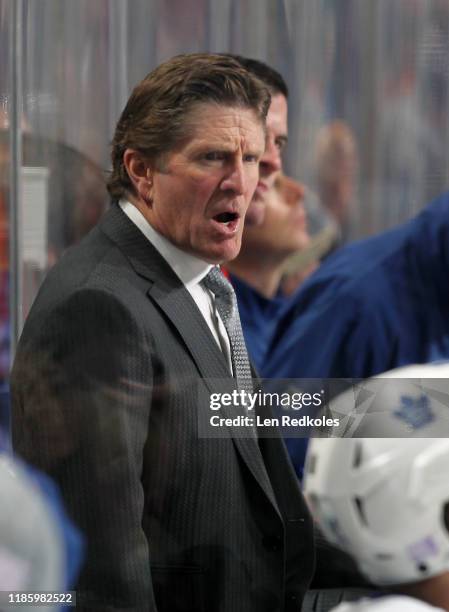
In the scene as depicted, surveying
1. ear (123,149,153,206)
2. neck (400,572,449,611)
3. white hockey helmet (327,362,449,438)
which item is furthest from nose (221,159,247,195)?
neck (400,572,449,611)

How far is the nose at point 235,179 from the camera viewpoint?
5.04ft

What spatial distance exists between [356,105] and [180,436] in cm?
63

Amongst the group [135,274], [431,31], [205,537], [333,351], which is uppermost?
[431,31]

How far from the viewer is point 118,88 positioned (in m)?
1.60

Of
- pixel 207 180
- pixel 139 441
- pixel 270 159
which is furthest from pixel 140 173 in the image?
pixel 139 441

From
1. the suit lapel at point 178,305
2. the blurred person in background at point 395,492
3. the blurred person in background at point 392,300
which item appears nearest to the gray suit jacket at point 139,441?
the suit lapel at point 178,305

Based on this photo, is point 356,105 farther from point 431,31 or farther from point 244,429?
point 244,429

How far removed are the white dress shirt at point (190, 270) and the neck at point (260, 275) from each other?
0.06 m

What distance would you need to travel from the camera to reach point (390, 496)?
155cm

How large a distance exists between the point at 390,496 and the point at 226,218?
0.53 meters

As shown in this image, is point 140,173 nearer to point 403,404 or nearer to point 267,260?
point 267,260

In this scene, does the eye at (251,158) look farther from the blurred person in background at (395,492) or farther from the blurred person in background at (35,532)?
the blurred person in background at (35,532)

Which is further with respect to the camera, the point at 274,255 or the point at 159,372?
the point at 274,255

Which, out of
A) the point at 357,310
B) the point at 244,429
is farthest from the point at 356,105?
the point at 244,429
